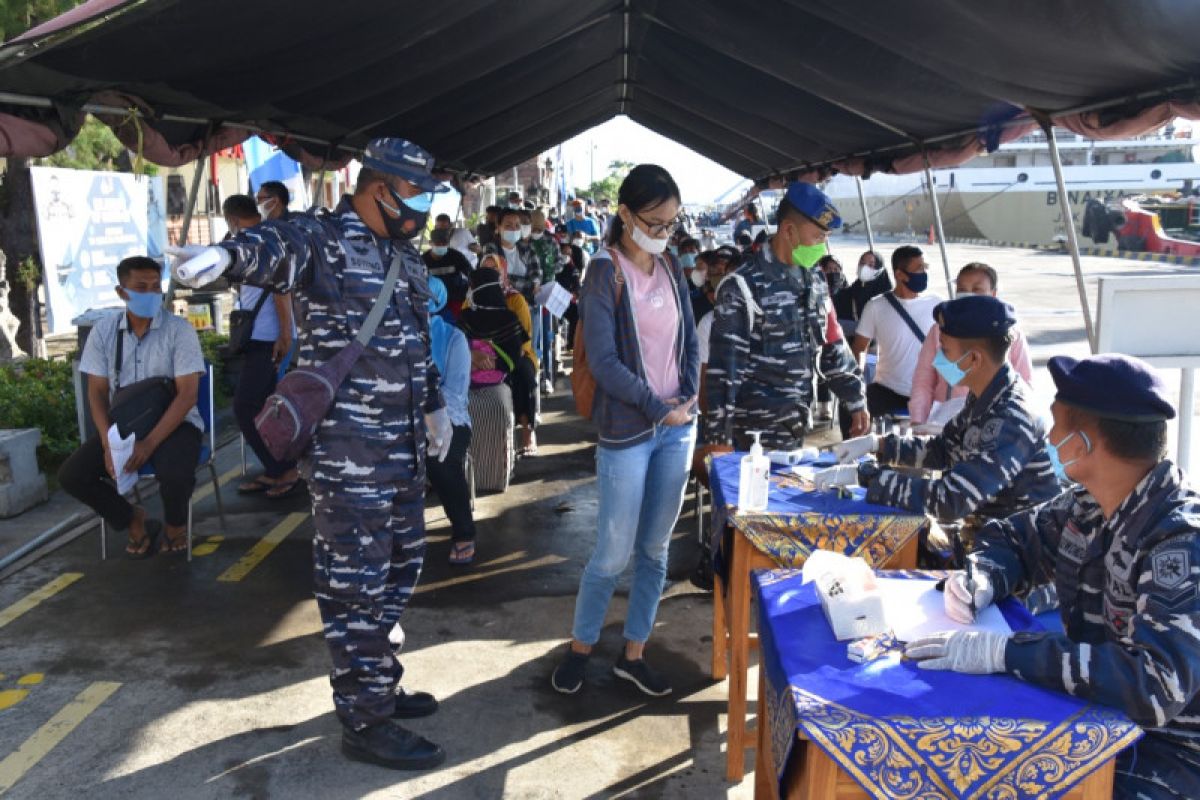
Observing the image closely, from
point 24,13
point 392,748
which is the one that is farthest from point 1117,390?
point 24,13

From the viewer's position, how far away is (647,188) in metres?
3.38

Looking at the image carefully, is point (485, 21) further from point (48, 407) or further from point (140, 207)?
Answer: point (140, 207)

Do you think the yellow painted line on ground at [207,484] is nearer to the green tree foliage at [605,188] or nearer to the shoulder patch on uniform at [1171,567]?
the shoulder patch on uniform at [1171,567]

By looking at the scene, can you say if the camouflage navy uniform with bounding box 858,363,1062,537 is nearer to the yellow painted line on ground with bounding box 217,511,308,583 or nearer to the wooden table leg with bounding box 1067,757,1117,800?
the wooden table leg with bounding box 1067,757,1117,800

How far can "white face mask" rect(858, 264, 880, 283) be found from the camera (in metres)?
8.10

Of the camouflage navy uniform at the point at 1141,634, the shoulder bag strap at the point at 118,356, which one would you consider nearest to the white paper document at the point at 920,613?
the camouflage navy uniform at the point at 1141,634

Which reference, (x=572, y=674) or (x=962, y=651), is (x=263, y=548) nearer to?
(x=572, y=674)

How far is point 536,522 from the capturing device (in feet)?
19.5

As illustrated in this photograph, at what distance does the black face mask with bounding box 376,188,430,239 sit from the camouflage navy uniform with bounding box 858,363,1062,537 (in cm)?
166

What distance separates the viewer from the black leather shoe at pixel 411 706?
3.54m

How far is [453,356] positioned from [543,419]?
4069 millimetres

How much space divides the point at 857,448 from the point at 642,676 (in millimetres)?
1218

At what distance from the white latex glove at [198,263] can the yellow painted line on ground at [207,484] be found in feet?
13.8

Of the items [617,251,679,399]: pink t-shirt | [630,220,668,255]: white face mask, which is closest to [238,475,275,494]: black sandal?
[617,251,679,399]: pink t-shirt
